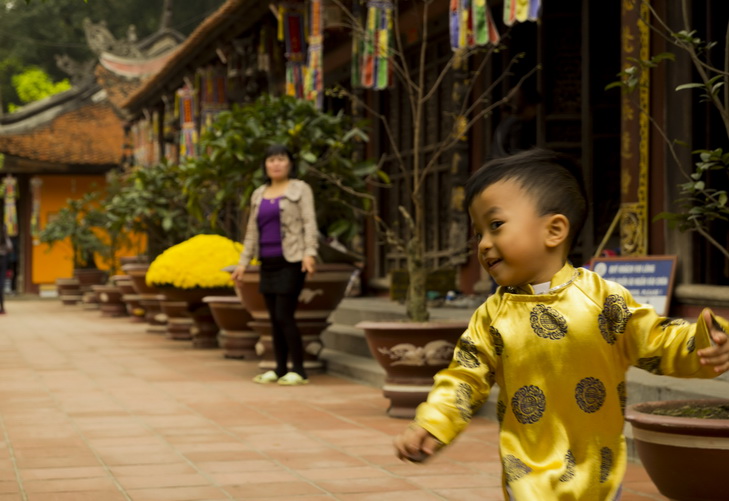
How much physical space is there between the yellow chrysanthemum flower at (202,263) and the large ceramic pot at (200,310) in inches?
3.9

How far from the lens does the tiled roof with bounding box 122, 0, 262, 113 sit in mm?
15195

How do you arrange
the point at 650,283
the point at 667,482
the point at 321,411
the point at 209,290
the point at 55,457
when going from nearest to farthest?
the point at 667,482 < the point at 55,457 < the point at 321,411 < the point at 650,283 < the point at 209,290

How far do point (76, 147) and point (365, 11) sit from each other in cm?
1825

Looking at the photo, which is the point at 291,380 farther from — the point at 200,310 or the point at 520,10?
the point at 200,310

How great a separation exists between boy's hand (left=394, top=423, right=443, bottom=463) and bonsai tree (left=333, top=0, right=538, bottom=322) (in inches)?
177

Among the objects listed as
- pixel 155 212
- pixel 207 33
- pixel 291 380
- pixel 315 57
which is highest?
pixel 207 33

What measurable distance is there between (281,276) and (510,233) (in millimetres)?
5747

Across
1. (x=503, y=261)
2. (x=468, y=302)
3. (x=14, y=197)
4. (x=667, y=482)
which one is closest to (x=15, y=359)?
(x=468, y=302)

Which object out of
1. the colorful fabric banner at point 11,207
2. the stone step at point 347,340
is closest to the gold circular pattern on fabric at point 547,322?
the stone step at point 347,340

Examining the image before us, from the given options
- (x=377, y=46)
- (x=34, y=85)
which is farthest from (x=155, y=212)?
(x=34, y=85)

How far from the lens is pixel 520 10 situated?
26.5 ft

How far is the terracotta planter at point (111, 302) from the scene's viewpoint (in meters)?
18.5

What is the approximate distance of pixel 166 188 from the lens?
15000 mm

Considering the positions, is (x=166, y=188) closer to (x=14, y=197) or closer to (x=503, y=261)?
(x=503, y=261)
